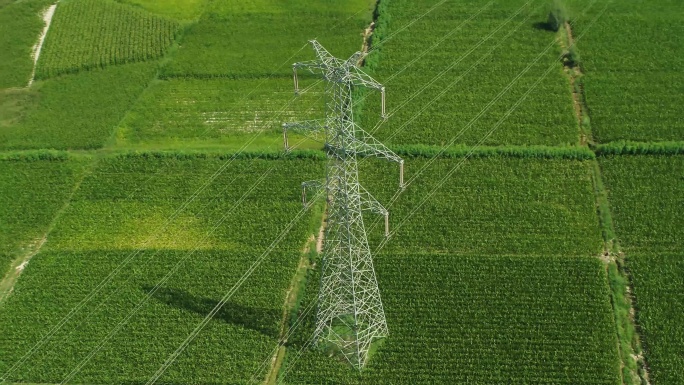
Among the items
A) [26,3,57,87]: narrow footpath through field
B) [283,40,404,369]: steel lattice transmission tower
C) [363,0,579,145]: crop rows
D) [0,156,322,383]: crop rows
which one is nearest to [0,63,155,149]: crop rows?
[26,3,57,87]: narrow footpath through field

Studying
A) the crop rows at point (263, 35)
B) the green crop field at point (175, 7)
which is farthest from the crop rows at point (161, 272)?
the green crop field at point (175, 7)

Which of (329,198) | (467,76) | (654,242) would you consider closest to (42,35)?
(467,76)

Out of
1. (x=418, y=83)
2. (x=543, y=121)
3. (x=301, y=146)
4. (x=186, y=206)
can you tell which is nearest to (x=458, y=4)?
(x=418, y=83)

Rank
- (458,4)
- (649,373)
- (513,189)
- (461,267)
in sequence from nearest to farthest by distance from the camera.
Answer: (649,373) → (461,267) → (513,189) → (458,4)

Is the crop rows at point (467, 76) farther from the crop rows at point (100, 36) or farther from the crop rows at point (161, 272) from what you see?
the crop rows at point (100, 36)

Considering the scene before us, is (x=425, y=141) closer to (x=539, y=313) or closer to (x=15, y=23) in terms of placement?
(x=539, y=313)
